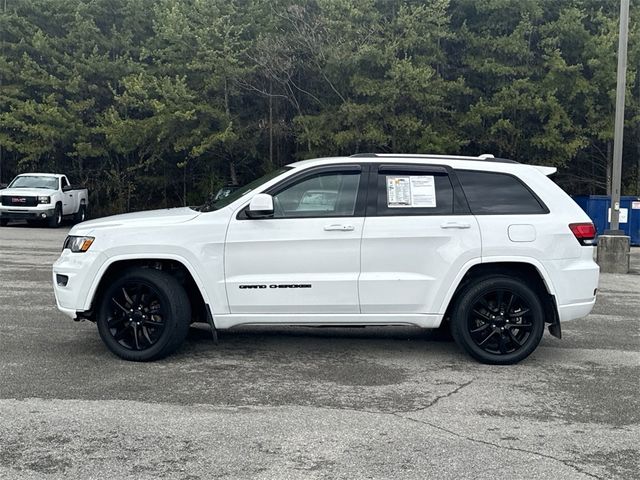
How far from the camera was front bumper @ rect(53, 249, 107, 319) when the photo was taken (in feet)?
21.6

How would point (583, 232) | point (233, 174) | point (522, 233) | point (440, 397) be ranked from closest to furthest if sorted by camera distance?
point (440, 397) < point (522, 233) < point (583, 232) < point (233, 174)

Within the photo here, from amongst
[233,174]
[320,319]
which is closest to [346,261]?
[320,319]

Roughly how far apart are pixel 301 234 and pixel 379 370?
134 cm

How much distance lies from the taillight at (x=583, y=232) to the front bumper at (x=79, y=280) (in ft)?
13.4

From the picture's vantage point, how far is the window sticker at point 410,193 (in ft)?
22.3

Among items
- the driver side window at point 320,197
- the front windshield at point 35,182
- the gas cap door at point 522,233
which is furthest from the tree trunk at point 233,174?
the gas cap door at point 522,233

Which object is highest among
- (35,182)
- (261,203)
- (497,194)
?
(35,182)

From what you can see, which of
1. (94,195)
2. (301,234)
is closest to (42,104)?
(94,195)

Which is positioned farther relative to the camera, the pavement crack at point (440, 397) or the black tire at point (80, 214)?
the black tire at point (80, 214)

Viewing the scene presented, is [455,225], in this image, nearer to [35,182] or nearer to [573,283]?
[573,283]

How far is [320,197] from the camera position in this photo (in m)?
6.81

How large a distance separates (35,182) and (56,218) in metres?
1.53

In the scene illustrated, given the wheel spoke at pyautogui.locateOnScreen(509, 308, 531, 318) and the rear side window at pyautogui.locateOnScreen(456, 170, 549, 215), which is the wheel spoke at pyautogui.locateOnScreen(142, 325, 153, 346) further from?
the wheel spoke at pyautogui.locateOnScreen(509, 308, 531, 318)

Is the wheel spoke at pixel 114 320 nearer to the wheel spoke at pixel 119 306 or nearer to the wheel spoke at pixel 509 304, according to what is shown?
the wheel spoke at pixel 119 306
